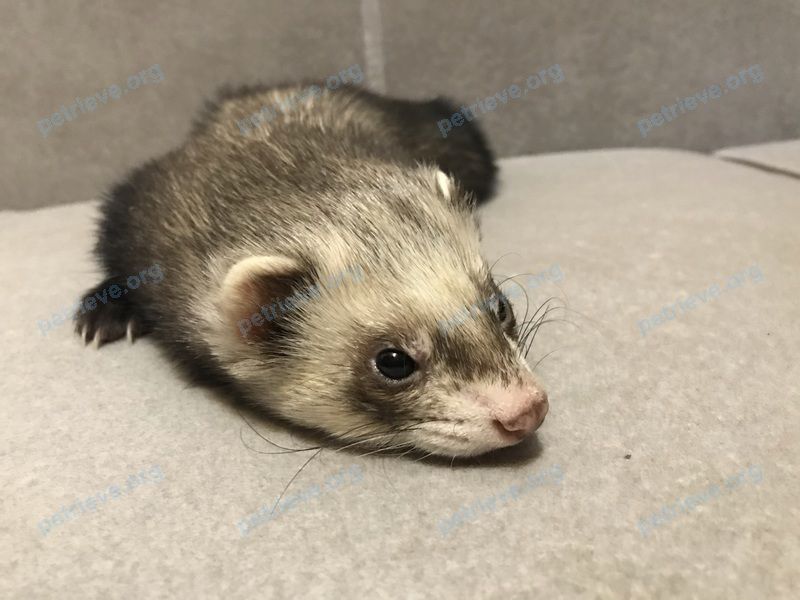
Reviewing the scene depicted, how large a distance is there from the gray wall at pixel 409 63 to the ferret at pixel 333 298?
115cm

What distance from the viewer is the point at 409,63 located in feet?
8.20

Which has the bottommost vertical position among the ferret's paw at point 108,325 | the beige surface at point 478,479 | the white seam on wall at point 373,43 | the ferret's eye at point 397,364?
the beige surface at point 478,479

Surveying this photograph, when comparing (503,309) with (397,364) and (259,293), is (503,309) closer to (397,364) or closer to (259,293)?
(397,364)

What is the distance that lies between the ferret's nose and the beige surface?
0.22 ft

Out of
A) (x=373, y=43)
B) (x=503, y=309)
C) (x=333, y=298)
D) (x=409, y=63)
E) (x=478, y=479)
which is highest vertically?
(x=373, y=43)

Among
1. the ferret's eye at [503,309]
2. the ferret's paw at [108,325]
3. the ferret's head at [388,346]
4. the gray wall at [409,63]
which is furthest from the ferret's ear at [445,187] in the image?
the gray wall at [409,63]

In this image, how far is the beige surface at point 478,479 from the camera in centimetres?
74

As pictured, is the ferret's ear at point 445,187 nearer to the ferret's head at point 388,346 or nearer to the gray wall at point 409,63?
the ferret's head at point 388,346

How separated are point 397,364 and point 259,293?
0.24 m

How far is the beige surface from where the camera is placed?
737 millimetres

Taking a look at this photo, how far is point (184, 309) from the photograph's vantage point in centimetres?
112

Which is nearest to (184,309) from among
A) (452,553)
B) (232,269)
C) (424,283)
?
(232,269)

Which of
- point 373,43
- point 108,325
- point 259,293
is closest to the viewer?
point 259,293

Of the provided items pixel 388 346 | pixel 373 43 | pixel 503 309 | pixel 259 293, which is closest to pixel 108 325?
pixel 259 293
